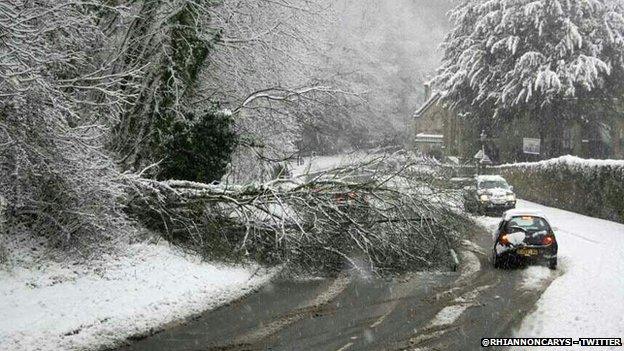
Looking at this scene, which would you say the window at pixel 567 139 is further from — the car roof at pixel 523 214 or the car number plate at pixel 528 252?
the car number plate at pixel 528 252

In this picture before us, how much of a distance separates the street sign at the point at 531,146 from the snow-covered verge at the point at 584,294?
25.4 metres

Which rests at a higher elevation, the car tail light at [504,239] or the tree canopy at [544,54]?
the tree canopy at [544,54]

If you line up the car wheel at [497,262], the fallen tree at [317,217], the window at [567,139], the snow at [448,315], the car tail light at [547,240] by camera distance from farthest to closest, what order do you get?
the window at [567,139] → the car wheel at [497,262] → the car tail light at [547,240] → the fallen tree at [317,217] → the snow at [448,315]

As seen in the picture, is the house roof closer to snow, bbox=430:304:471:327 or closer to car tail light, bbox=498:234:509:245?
car tail light, bbox=498:234:509:245

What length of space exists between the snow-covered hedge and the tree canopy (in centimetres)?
527

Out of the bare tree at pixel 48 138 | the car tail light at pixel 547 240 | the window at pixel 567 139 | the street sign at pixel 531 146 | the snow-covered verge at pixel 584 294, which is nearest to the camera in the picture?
the snow-covered verge at pixel 584 294

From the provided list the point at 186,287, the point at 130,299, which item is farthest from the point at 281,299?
the point at 130,299

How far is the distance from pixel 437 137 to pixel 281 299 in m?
63.4

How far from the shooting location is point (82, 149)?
36.2ft

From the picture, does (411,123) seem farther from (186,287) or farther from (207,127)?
(186,287)

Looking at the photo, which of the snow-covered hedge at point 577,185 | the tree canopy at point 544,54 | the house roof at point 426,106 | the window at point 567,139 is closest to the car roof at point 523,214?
the snow-covered hedge at point 577,185

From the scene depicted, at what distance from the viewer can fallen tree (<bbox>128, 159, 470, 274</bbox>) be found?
44.7 feet

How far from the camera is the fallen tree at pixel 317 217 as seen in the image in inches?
536

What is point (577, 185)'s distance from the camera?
2955cm
